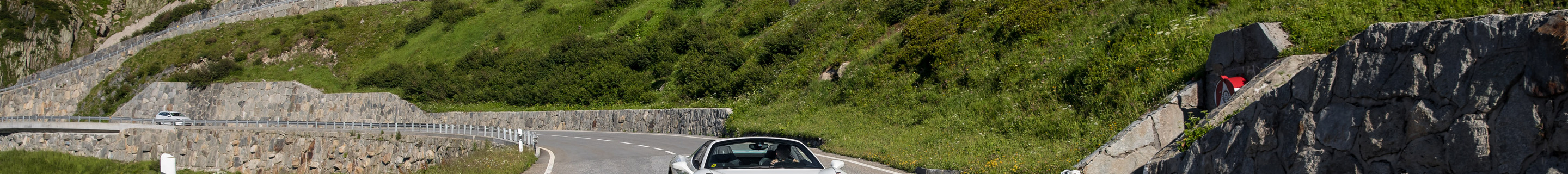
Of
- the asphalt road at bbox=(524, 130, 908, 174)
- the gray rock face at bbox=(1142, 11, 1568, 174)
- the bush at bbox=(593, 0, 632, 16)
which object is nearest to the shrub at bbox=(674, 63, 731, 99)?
the asphalt road at bbox=(524, 130, 908, 174)

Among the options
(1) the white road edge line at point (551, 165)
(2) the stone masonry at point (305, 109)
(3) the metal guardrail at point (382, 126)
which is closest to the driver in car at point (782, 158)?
(1) the white road edge line at point (551, 165)

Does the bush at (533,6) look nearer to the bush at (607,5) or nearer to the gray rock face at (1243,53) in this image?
the bush at (607,5)

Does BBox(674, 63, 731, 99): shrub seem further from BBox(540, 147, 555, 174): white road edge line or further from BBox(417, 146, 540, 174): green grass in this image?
BBox(540, 147, 555, 174): white road edge line

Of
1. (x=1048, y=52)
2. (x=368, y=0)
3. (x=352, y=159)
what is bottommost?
(x=352, y=159)

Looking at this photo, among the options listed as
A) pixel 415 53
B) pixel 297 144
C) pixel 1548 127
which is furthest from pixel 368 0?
pixel 1548 127

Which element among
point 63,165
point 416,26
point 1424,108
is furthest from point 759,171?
point 416,26

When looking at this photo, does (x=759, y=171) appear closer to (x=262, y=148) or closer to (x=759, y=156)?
(x=759, y=156)

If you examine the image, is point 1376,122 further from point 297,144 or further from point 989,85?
point 297,144

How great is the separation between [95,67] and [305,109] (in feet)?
67.2

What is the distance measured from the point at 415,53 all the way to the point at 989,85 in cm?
4585

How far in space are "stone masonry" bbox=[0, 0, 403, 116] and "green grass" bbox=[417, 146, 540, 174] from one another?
42.7 meters

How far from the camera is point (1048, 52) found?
931 inches

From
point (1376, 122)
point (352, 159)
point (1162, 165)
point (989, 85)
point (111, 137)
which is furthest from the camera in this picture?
point (111, 137)

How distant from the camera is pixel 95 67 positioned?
59.1 m
